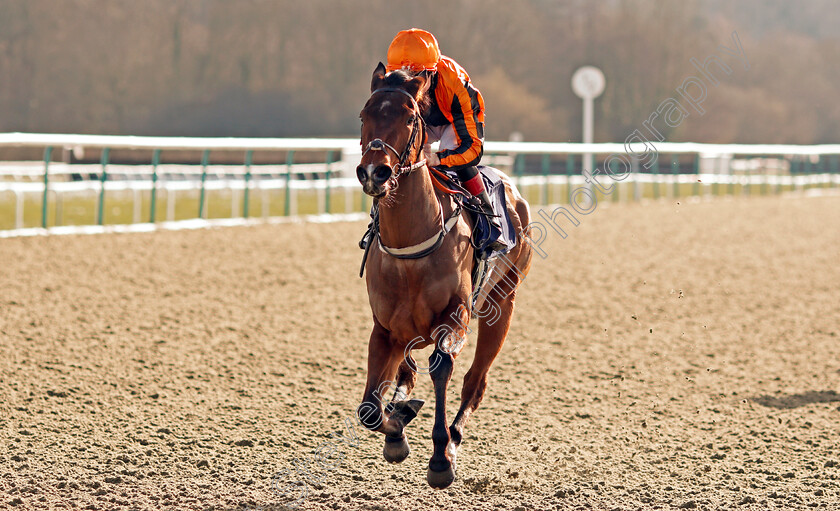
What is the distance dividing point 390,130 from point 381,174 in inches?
7.2

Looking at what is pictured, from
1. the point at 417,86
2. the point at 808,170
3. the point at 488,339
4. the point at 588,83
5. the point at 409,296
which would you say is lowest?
the point at 488,339

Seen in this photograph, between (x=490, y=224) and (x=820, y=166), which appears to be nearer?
(x=490, y=224)

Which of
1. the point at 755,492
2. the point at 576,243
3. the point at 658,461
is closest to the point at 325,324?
the point at 658,461

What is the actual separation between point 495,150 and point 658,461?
9067 millimetres

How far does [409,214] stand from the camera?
3.51 metres

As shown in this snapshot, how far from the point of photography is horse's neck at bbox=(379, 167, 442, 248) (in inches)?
137

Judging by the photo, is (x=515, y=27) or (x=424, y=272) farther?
(x=515, y=27)

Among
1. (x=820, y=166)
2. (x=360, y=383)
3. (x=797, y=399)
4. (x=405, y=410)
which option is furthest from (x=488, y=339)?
(x=820, y=166)

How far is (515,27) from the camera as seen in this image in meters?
42.6

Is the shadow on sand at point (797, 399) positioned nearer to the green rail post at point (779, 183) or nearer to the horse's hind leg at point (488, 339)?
the horse's hind leg at point (488, 339)

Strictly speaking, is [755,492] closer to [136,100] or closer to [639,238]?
[639,238]

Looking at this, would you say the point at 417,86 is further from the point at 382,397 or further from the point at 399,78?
the point at 382,397

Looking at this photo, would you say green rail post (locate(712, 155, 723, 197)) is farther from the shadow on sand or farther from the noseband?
the noseband

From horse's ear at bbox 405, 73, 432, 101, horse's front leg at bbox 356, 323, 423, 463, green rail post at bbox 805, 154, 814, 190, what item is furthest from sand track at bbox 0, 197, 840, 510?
green rail post at bbox 805, 154, 814, 190
